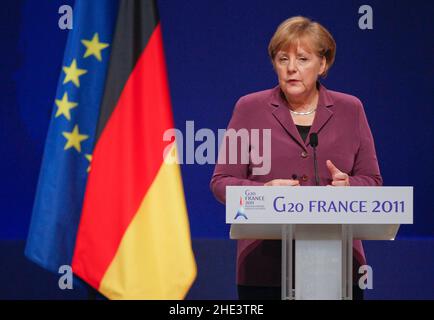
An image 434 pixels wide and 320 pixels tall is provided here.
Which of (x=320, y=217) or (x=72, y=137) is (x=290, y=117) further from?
(x=72, y=137)

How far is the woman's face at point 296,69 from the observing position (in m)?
3.68

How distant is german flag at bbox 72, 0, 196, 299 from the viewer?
3945 mm

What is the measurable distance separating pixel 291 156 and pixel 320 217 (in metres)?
0.69

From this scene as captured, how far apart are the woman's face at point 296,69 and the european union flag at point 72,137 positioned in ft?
3.18

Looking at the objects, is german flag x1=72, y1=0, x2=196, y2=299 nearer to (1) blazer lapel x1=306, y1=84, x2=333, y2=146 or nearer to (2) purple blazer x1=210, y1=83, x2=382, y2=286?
(2) purple blazer x1=210, y1=83, x2=382, y2=286

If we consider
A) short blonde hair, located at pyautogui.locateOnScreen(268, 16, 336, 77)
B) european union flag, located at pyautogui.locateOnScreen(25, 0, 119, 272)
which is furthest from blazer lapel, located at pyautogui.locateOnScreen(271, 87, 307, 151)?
european union flag, located at pyautogui.locateOnScreen(25, 0, 119, 272)

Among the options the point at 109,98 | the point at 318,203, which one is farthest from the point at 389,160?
the point at 318,203

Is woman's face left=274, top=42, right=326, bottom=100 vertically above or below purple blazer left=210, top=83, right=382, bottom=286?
above

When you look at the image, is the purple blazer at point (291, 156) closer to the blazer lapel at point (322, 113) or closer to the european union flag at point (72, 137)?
the blazer lapel at point (322, 113)

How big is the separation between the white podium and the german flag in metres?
1.09

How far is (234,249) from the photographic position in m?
4.75
